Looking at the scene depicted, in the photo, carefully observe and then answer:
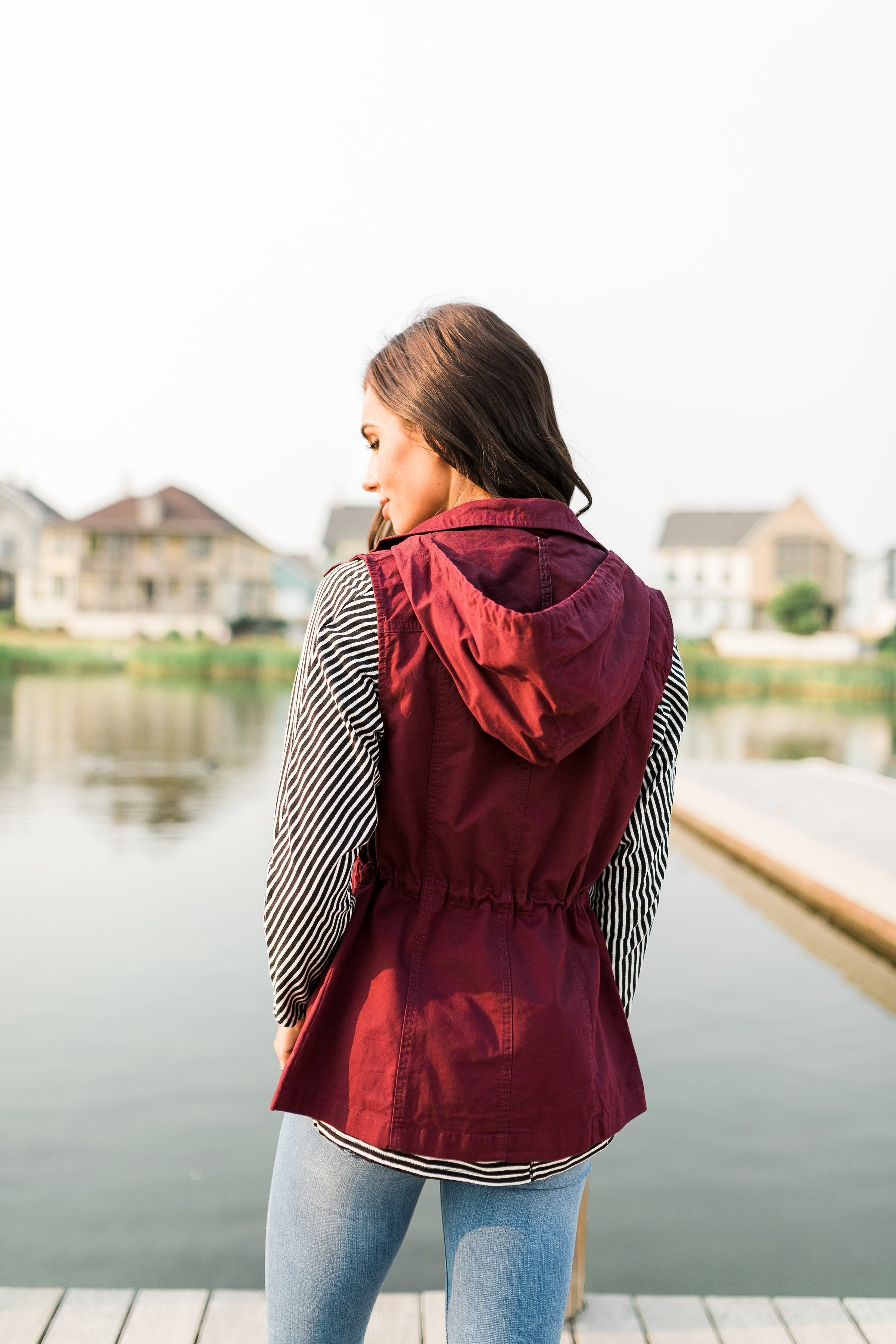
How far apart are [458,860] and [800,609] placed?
44.9 meters

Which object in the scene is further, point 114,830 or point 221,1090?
point 114,830

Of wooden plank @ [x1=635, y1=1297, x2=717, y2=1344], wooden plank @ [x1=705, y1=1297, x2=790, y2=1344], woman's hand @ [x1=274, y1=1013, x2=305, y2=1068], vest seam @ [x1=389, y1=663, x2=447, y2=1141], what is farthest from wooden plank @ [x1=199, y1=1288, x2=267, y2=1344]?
vest seam @ [x1=389, y1=663, x2=447, y2=1141]

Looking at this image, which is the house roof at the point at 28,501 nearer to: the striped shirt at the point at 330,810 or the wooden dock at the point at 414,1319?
the wooden dock at the point at 414,1319

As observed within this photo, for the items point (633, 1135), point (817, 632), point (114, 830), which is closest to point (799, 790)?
point (114, 830)

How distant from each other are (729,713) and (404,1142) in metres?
24.4

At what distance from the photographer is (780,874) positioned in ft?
22.9

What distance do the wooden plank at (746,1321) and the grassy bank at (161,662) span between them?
30.9m

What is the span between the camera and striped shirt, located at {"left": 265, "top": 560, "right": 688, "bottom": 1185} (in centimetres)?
99

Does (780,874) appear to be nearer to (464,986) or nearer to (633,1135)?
(633,1135)

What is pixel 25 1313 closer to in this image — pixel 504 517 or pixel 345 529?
pixel 504 517

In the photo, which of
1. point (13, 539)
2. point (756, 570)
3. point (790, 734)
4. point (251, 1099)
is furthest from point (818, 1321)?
point (13, 539)

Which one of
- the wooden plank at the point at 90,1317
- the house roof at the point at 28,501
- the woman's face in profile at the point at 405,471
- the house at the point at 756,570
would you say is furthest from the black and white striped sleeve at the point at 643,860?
the house roof at the point at 28,501

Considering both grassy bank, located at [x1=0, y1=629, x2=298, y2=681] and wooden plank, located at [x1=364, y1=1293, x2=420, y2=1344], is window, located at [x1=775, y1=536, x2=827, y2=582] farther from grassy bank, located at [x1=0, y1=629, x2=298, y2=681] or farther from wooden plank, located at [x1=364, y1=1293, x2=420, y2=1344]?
wooden plank, located at [x1=364, y1=1293, x2=420, y2=1344]

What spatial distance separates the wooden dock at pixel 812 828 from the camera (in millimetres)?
6000
